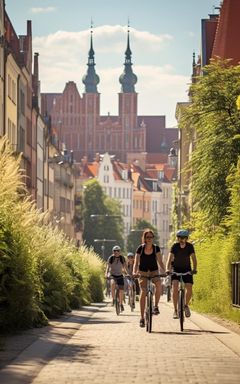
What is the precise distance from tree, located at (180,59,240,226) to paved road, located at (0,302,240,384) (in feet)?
65.3

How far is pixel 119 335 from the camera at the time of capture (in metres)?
21.9

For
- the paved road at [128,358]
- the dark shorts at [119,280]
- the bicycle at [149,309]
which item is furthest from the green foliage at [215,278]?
the paved road at [128,358]

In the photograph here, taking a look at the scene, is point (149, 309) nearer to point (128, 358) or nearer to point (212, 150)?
point (128, 358)

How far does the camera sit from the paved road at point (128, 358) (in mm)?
14016

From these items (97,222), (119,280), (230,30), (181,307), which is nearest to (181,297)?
(181,307)

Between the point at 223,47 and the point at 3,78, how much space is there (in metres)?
17.6

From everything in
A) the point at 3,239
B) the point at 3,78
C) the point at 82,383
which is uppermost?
the point at 3,78

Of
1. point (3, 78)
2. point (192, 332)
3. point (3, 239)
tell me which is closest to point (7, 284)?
point (3, 239)

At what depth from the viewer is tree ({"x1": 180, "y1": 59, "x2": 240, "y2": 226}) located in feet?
143

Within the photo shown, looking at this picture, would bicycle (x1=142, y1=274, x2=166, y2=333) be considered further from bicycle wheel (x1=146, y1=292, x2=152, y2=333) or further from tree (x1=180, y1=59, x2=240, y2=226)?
tree (x1=180, y1=59, x2=240, y2=226)

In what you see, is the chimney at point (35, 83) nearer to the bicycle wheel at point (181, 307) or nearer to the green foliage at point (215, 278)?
the green foliage at point (215, 278)

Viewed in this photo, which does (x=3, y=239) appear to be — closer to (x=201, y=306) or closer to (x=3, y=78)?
(x=201, y=306)

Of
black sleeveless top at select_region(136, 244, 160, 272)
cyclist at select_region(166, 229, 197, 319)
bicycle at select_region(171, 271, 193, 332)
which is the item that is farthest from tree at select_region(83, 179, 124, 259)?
black sleeveless top at select_region(136, 244, 160, 272)

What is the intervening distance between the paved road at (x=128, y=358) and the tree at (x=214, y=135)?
19.9m
